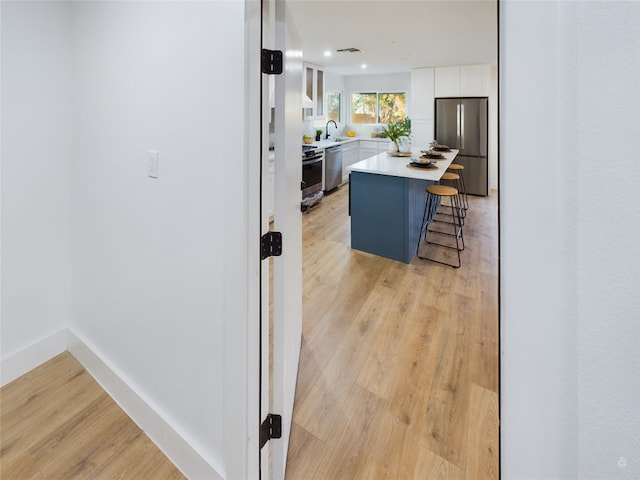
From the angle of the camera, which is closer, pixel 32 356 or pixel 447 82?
pixel 32 356

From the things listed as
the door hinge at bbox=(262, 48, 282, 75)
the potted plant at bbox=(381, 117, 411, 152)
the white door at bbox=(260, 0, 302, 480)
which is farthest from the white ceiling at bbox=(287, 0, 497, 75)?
the door hinge at bbox=(262, 48, 282, 75)

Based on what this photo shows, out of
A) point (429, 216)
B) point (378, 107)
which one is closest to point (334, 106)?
point (378, 107)

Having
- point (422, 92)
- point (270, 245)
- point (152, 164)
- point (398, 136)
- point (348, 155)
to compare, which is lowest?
point (270, 245)

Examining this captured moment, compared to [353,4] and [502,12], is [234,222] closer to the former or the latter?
[502,12]

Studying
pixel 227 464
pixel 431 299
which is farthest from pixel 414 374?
pixel 227 464

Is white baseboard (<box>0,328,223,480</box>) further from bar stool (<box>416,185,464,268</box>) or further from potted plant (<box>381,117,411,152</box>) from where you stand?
potted plant (<box>381,117,411,152</box>)

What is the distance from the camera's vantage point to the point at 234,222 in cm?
109

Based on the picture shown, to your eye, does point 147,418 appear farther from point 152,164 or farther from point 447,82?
point 447,82

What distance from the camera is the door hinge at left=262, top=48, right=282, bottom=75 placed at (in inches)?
46.0

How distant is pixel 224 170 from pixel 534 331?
3.07 ft

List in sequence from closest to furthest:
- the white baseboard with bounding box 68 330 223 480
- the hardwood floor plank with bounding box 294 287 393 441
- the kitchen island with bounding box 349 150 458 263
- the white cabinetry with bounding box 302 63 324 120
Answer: the white baseboard with bounding box 68 330 223 480 → the hardwood floor plank with bounding box 294 287 393 441 → the kitchen island with bounding box 349 150 458 263 → the white cabinetry with bounding box 302 63 324 120

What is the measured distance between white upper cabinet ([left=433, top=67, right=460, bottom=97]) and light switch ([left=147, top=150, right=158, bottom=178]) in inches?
254

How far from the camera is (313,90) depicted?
6242 millimetres

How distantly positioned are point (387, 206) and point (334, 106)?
208 inches
